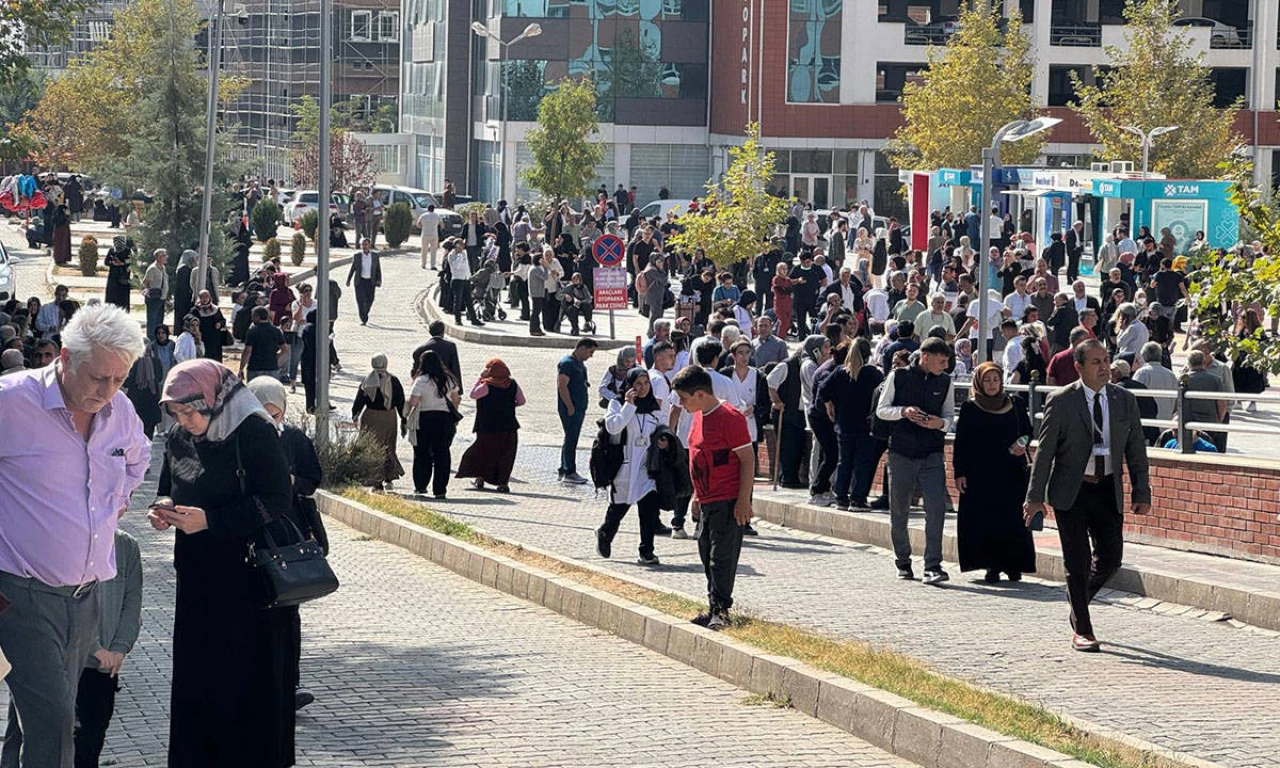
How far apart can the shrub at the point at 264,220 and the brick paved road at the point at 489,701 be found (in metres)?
48.5

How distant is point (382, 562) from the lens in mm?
14648

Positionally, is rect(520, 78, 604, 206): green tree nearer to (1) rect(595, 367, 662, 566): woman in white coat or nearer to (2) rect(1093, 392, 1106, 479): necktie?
(1) rect(595, 367, 662, 566): woman in white coat

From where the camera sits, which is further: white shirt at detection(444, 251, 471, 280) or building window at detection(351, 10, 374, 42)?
building window at detection(351, 10, 374, 42)

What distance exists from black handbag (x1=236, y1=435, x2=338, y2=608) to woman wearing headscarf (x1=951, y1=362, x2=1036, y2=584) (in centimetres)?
667

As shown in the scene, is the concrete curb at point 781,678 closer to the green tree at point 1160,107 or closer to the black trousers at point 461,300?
the black trousers at point 461,300

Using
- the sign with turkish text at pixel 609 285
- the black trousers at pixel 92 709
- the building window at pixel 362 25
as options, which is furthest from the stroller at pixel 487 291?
the building window at pixel 362 25

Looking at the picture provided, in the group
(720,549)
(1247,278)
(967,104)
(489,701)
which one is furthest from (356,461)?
(967,104)

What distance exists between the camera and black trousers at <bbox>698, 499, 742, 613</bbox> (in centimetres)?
1083

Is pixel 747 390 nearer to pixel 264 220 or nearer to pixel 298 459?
pixel 298 459

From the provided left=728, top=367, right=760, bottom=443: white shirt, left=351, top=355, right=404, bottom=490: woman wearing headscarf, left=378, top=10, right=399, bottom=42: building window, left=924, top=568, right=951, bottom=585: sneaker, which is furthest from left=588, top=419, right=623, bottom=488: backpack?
left=378, top=10, right=399, bottom=42: building window

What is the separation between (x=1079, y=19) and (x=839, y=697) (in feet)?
233

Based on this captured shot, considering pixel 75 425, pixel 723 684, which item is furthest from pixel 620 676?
pixel 75 425

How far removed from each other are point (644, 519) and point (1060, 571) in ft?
9.27

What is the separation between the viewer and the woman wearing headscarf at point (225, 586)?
6.56 m
